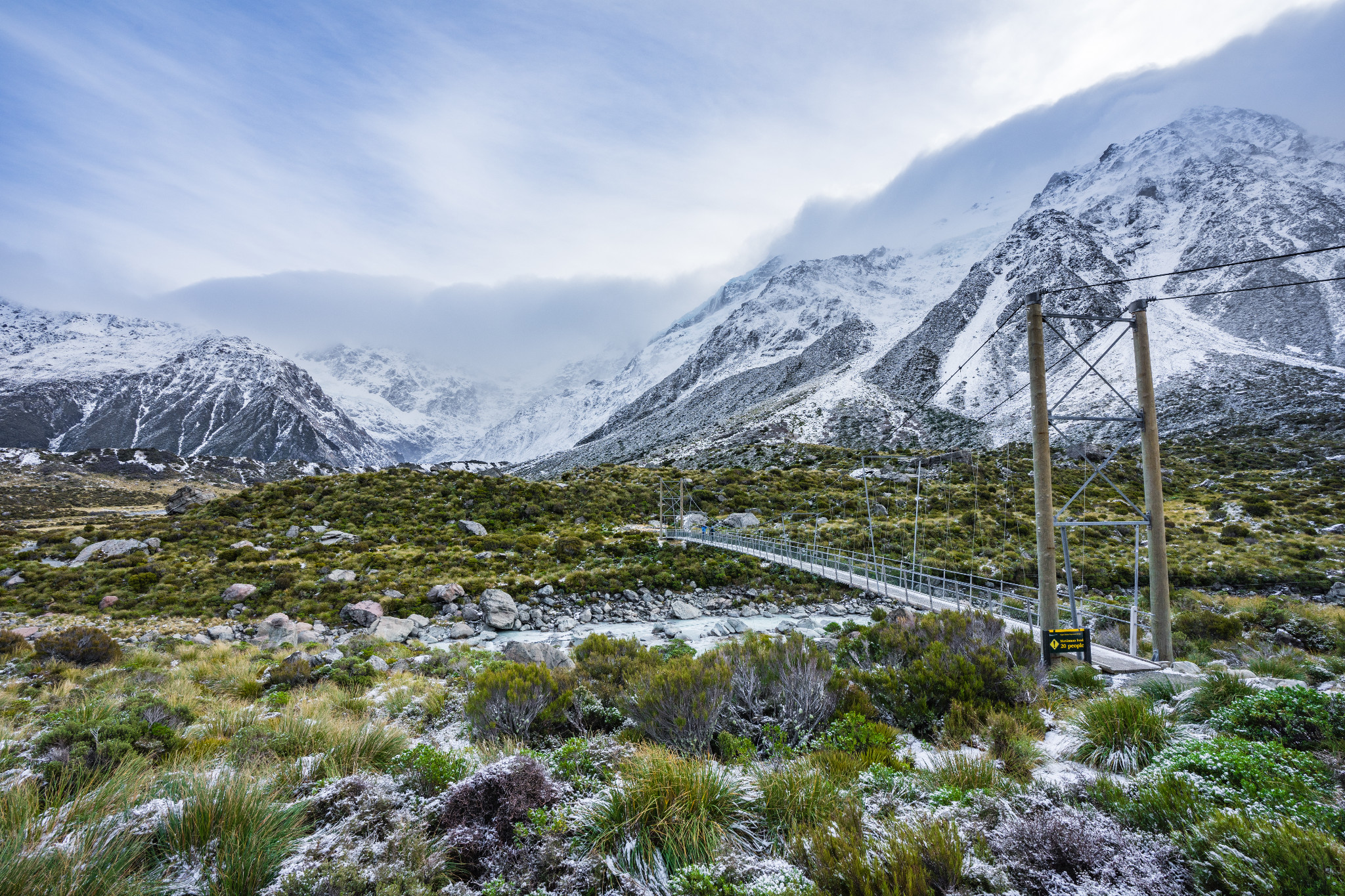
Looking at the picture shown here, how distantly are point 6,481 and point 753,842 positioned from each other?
352 ft

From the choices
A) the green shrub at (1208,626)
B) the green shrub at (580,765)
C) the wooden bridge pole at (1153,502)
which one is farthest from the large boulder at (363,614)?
the green shrub at (1208,626)

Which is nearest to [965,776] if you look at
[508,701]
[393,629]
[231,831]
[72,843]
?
[508,701]

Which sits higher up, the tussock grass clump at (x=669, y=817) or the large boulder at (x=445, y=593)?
the tussock grass clump at (x=669, y=817)

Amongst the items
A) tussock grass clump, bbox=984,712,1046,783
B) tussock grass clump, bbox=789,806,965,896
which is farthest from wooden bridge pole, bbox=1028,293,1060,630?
tussock grass clump, bbox=789,806,965,896

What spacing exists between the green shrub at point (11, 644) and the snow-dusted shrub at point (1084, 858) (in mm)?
16821

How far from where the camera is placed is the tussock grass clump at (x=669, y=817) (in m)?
3.31

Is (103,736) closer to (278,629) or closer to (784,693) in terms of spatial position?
(784,693)

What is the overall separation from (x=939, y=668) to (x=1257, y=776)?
3279 mm

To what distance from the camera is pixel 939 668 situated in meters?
6.70

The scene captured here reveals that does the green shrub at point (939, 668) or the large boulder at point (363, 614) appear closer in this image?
the green shrub at point (939, 668)

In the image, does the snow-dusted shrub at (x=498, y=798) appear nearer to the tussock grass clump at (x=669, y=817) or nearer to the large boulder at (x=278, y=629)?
the tussock grass clump at (x=669, y=817)

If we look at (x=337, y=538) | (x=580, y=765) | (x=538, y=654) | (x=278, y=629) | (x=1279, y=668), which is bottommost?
(x=278, y=629)

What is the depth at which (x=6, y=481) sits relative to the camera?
2677 inches

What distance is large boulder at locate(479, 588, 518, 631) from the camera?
1752cm
